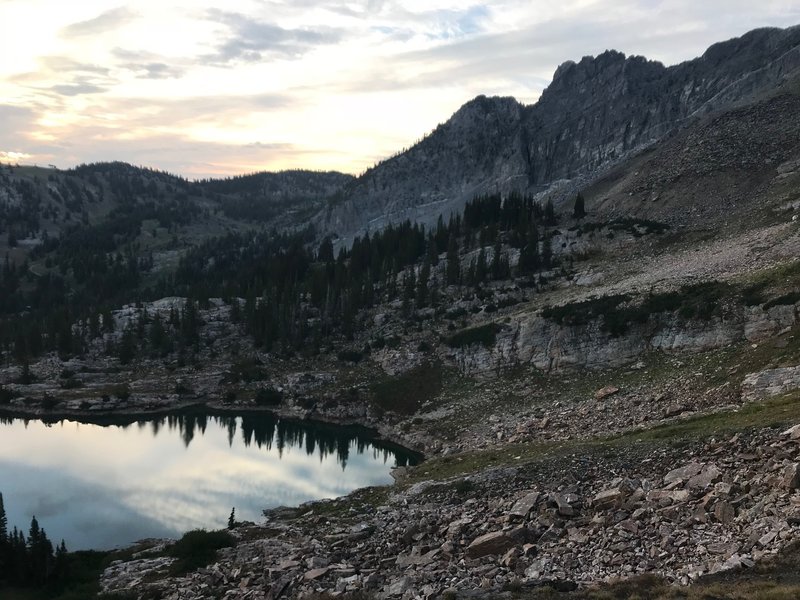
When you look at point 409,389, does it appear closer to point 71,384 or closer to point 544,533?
point 544,533

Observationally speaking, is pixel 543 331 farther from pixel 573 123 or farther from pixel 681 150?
pixel 573 123

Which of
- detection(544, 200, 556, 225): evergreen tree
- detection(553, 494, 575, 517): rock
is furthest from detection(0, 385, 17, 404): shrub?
detection(544, 200, 556, 225): evergreen tree

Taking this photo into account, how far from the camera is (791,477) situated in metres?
24.4

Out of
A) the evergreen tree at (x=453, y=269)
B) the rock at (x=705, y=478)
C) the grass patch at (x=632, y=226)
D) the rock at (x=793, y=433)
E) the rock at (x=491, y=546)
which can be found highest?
the grass patch at (x=632, y=226)

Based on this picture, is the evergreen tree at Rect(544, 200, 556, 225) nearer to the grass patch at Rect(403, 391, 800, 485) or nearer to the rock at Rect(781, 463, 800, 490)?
the grass patch at Rect(403, 391, 800, 485)

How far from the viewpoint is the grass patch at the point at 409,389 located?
263ft

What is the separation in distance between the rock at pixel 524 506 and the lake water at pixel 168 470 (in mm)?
27629

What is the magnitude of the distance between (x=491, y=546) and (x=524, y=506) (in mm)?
3876

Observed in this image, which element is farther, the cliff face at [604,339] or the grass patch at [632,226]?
the grass patch at [632,226]

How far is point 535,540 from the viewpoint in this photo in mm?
28016

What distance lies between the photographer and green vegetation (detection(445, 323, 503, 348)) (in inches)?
3273

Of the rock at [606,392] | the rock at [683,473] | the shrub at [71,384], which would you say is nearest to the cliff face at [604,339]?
the rock at [606,392]

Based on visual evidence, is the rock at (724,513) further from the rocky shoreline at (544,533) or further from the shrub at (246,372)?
the shrub at (246,372)

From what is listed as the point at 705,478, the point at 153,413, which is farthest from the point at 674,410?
the point at 153,413
